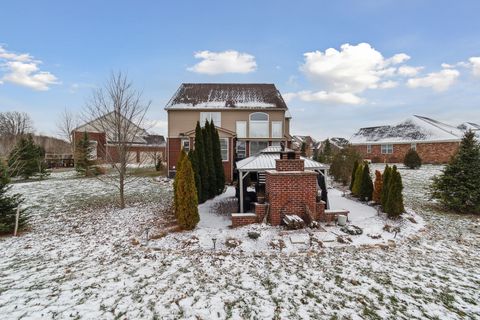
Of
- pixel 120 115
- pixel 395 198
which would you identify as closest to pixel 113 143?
pixel 120 115

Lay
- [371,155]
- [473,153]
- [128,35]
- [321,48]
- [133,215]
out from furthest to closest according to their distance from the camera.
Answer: [371,155] → [321,48] → [128,35] → [473,153] → [133,215]

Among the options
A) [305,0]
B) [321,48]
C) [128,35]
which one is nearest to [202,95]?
[128,35]

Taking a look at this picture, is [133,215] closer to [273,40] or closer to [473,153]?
[273,40]

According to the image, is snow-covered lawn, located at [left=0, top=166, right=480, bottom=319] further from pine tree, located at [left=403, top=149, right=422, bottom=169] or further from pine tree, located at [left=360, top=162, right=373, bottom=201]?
pine tree, located at [left=403, top=149, right=422, bottom=169]

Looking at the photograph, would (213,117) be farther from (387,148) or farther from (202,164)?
(387,148)

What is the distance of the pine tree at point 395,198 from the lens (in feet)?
28.2

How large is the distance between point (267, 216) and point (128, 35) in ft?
38.6

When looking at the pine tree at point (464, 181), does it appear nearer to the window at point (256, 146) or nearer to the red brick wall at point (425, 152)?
the window at point (256, 146)

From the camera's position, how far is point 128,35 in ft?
41.3

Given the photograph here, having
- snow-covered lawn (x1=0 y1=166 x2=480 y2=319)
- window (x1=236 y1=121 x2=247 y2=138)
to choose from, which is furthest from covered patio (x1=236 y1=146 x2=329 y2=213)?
window (x1=236 y1=121 x2=247 y2=138)

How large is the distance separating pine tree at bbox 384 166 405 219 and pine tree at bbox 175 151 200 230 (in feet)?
22.6

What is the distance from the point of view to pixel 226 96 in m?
22.1

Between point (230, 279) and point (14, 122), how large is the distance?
202 ft

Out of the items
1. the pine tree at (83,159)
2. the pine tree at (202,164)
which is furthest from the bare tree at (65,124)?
the pine tree at (202,164)
